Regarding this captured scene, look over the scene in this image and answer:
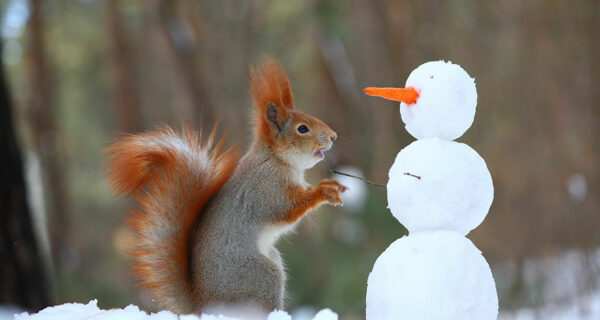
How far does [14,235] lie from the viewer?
2.53 meters

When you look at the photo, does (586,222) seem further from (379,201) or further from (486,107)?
(379,201)

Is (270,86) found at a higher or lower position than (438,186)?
higher

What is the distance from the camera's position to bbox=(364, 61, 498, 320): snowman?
107 cm

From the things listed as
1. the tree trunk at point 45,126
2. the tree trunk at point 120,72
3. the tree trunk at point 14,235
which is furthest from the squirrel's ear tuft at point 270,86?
the tree trunk at point 45,126

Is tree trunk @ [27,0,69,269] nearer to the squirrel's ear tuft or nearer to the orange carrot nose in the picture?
the squirrel's ear tuft

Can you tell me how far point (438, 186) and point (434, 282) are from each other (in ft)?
0.59

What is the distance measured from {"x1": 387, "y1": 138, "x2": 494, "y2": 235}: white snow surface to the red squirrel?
16 cm

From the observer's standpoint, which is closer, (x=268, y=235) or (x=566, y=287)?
(x=268, y=235)

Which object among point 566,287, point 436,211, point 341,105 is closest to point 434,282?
point 436,211

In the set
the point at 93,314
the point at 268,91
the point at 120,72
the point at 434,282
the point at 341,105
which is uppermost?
the point at 268,91

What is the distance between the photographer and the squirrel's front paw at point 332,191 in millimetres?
1234

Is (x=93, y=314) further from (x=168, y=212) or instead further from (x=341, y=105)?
(x=341, y=105)

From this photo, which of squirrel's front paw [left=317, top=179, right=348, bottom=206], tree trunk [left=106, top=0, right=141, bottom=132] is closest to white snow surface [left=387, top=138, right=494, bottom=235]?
squirrel's front paw [left=317, top=179, right=348, bottom=206]

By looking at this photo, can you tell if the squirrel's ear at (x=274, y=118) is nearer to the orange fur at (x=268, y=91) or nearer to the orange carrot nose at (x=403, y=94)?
the orange fur at (x=268, y=91)
